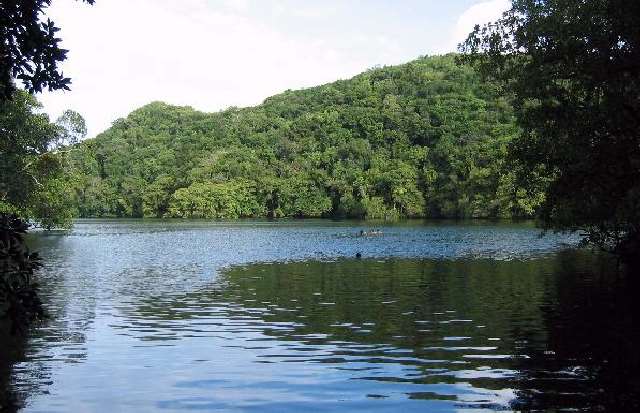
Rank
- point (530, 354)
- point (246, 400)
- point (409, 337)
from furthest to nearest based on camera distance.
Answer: point (409, 337) < point (530, 354) < point (246, 400)

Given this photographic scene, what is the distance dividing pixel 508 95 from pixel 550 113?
5433mm

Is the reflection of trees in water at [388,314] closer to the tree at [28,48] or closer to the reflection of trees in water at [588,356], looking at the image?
the reflection of trees in water at [588,356]

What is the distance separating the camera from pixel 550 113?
1083 inches

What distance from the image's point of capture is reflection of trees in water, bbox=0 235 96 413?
1475 centimetres

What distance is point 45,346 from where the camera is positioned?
19766 millimetres

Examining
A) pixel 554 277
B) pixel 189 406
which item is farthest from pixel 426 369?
pixel 554 277

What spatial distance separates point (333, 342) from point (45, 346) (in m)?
8.76

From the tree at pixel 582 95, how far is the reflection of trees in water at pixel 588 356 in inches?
138

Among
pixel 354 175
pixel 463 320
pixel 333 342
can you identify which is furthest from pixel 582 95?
pixel 354 175

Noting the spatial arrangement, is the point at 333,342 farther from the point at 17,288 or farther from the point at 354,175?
the point at 354,175

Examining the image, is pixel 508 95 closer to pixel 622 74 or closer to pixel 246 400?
pixel 622 74

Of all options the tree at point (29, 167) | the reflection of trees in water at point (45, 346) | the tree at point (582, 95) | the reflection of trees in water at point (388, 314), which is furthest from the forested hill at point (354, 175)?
the reflection of trees in water at point (45, 346)

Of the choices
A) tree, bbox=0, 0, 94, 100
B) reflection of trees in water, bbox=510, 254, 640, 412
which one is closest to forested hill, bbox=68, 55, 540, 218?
reflection of trees in water, bbox=510, 254, 640, 412

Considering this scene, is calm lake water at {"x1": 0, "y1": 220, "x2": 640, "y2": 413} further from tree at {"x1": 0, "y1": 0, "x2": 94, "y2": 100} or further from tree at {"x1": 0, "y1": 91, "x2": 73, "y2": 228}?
tree at {"x1": 0, "y1": 91, "x2": 73, "y2": 228}
